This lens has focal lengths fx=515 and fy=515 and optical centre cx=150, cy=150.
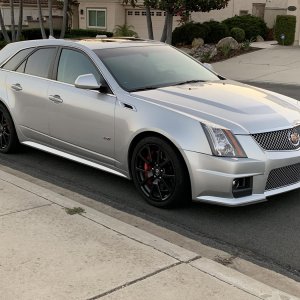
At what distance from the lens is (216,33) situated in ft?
81.3

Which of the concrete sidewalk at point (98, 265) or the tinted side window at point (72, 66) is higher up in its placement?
the tinted side window at point (72, 66)

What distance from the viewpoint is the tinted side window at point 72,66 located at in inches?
225

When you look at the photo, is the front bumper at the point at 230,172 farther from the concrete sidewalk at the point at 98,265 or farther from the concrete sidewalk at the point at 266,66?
the concrete sidewalk at the point at 266,66

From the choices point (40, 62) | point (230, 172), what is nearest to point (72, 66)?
point (40, 62)

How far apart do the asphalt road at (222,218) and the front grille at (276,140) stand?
657mm

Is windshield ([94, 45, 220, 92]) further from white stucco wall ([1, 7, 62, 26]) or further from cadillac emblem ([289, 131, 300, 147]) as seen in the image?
white stucco wall ([1, 7, 62, 26])

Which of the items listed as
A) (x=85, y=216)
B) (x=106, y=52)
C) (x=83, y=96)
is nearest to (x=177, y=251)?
(x=85, y=216)

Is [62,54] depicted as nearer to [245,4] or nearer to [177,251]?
[177,251]

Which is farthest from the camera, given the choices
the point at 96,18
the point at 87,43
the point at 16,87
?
the point at 96,18

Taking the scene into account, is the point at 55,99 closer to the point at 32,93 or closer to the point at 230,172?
the point at 32,93

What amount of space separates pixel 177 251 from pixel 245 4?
1138 inches

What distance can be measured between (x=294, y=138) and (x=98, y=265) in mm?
2272

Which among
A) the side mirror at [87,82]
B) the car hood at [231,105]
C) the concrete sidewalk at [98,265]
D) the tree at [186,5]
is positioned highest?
the tree at [186,5]

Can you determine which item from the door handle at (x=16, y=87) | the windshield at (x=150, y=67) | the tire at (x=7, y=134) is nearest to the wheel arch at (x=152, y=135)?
the windshield at (x=150, y=67)
